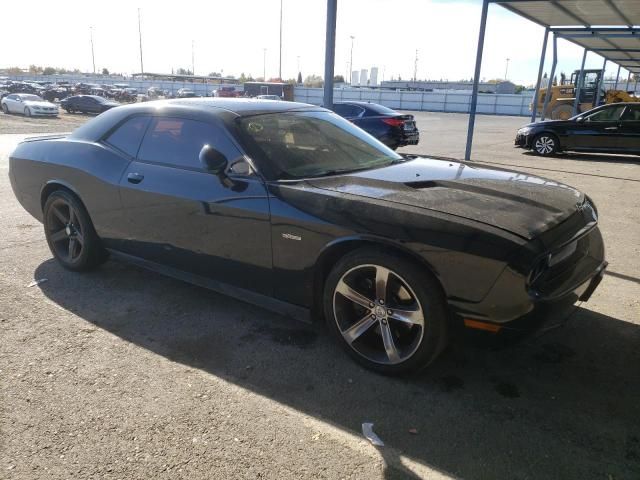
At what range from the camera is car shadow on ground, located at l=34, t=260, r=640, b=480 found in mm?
2281

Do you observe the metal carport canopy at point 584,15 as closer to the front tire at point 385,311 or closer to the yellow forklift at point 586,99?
the yellow forklift at point 586,99

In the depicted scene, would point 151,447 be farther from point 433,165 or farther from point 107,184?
point 433,165

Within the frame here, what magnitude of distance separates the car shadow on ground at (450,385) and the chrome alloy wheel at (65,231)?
0.57 meters

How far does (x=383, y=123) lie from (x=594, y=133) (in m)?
5.65

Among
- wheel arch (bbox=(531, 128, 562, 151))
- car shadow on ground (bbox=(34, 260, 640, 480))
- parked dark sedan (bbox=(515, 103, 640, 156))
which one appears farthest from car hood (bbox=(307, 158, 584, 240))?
wheel arch (bbox=(531, 128, 562, 151))

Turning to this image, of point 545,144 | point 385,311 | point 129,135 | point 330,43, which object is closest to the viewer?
point 385,311

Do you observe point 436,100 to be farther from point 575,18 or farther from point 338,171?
point 338,171

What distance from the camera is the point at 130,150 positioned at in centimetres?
395

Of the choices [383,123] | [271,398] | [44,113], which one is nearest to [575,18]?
[383,123]

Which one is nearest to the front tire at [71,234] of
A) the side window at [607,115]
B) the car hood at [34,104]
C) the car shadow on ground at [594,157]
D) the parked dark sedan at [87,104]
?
the car shadow on ground at [594,157]

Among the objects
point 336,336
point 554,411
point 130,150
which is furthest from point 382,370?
point 130,150

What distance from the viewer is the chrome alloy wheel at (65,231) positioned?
4.38 metres

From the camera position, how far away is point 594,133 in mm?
13406

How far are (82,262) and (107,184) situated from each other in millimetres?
834
